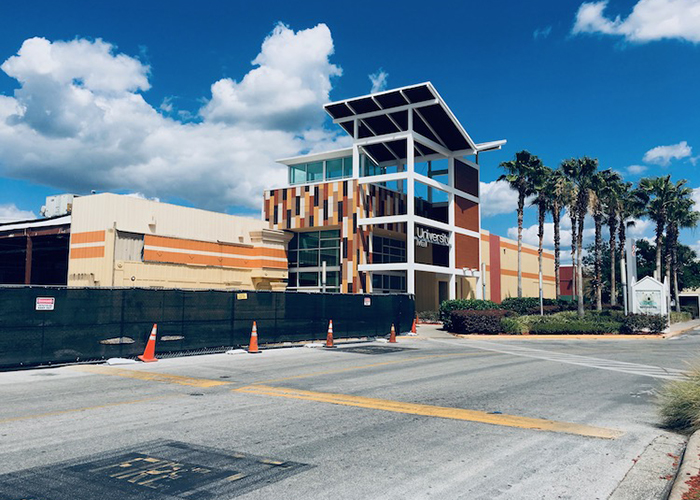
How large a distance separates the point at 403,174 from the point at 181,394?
32657 millimetres

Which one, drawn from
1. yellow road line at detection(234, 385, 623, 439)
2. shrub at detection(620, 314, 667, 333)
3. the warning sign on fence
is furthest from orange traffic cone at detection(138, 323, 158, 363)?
shrub at detection(620, 314, 667, 333)

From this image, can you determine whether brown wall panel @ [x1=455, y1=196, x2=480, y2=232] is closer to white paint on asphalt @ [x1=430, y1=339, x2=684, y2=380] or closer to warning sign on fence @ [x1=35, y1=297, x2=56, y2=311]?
white paint on asphalt @ [x1=430, y1=339, x2=684, y2=380]

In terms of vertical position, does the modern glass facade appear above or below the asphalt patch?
above

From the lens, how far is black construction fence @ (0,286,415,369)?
14048 millimetres

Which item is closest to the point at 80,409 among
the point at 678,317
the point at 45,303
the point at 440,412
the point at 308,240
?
the point at 440,412

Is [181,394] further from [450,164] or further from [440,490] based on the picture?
[450,164]

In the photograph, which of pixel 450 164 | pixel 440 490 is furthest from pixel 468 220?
pixel 440 490

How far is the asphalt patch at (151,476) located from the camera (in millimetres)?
5113

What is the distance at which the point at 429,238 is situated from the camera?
42.9 m

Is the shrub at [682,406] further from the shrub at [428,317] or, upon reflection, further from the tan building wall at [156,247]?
the shrub at [428,317]

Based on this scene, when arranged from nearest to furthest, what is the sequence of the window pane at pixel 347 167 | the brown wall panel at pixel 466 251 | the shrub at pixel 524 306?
1. the shrub at pixel 524 306
2. the window pane at pixel 347 167
3. the brown wall panel at pixel 466 251

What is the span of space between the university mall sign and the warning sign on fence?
29.6m

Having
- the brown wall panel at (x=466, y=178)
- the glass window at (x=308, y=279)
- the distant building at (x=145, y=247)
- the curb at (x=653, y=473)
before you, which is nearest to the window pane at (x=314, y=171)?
the distant building at (x=145, y=247)

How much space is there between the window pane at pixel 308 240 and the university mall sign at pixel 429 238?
7.72 m
